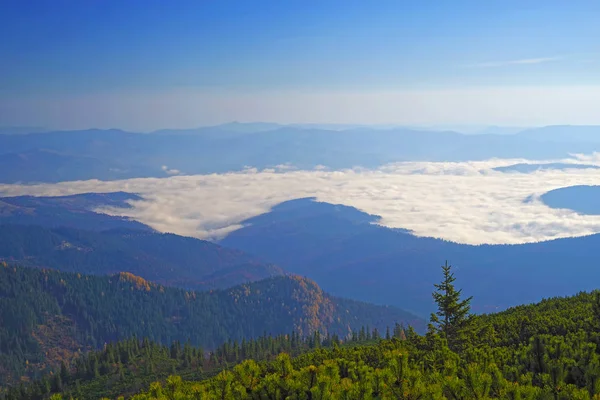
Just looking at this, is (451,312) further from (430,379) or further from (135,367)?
(135,367)

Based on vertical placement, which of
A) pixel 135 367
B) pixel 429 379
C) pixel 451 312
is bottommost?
pixel 135 367

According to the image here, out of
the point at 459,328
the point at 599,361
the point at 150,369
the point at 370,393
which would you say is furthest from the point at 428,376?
the point at 150,369

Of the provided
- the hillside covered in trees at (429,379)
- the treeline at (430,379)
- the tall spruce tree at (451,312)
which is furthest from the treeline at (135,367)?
the hillside covered in trees at (429,379)

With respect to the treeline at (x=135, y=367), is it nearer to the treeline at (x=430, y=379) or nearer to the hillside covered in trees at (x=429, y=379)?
the treeline at (x=430, y=379)

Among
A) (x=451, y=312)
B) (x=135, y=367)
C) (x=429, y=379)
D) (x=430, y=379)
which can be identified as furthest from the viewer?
(x=135, y=367)

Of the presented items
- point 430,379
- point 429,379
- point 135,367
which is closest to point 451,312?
point 429,379

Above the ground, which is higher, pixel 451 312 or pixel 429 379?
pixel 429 379

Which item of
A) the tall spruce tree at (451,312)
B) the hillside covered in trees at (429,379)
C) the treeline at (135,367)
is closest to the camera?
the hillside covered in trees at (429,379)

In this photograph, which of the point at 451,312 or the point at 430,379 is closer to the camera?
the point at 430,379

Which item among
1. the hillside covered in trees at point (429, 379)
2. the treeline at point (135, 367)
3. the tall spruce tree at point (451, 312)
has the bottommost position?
the treeline at point (135, 367)

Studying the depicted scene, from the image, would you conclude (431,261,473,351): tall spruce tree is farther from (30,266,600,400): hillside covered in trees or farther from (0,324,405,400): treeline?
(0,324,405,400): treeline

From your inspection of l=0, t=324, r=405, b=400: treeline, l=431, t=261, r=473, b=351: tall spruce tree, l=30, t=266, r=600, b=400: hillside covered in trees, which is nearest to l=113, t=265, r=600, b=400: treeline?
l=30, t=266, r=600, b=400: hillside covered in trees
